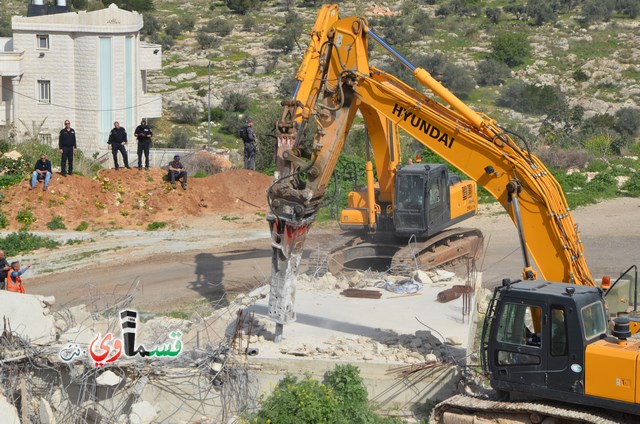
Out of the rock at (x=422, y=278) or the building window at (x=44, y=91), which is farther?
the building window at (x=44, y=91)

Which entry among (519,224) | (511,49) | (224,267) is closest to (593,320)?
(519,224)

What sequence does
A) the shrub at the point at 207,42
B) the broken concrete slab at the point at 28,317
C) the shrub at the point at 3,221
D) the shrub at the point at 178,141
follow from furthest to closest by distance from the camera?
the shrub at the point at 207,42
the shrub at the point at 178,141
the shrub at the point at 3,221
the broken concrete slab at the point at 28,317

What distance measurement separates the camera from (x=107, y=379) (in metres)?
15.8

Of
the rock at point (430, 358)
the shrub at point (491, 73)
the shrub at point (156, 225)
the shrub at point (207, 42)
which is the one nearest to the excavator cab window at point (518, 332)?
the rock at point (430, 358)

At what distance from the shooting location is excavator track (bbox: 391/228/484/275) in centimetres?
2234

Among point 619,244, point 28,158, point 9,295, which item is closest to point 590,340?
point 9,295

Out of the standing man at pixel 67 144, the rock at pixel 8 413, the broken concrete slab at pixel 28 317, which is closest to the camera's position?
the rock at pixel 8 413

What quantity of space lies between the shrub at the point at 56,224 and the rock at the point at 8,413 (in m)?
13.6

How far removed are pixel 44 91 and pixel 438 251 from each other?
2387cm

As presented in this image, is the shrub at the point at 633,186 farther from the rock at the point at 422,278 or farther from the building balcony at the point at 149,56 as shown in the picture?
the building balcony at the point at 149,56

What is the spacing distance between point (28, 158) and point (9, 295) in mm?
15796

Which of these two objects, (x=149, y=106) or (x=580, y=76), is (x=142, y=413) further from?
(x=580, y=76)

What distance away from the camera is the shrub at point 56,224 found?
28688 millimetres

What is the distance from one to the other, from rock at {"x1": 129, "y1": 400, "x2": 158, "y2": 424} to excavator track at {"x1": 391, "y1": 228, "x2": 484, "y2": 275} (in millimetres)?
8006
